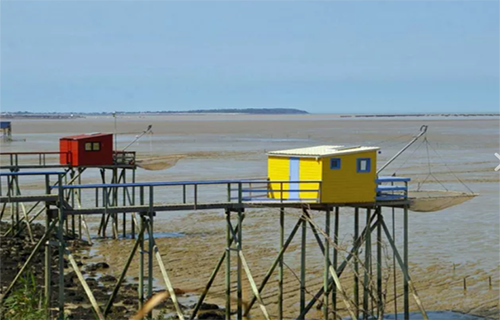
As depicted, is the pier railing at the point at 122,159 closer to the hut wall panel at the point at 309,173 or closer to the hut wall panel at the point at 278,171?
the hut wall panel at the point at 278,171

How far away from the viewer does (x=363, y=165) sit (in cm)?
2709

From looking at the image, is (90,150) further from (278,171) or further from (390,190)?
(390,190)

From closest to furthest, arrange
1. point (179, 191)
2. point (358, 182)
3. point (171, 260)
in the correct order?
point (358, 182) < point (171, 260) < point (179, 191)

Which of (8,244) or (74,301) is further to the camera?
(8,244)

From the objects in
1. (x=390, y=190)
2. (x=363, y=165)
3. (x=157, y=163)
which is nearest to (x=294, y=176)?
(x=363, y=165)

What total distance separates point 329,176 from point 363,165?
4.45ft

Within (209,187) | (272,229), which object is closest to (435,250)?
(272,229)

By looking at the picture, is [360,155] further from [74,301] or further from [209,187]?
[209,187]

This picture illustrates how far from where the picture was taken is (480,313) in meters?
27.3

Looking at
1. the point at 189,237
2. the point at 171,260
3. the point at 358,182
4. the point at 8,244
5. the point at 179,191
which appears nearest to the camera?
the point at 358,182

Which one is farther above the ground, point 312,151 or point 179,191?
point 312,151

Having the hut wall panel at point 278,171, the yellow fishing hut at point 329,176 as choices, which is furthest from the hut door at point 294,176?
the hut wall panel at point 278,171

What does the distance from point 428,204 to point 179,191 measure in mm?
28195

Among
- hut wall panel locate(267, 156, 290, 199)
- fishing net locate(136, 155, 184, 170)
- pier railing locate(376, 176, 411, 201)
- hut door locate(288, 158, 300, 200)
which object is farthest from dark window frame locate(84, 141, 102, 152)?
pier railing locate(376, 176, 411, 201)
